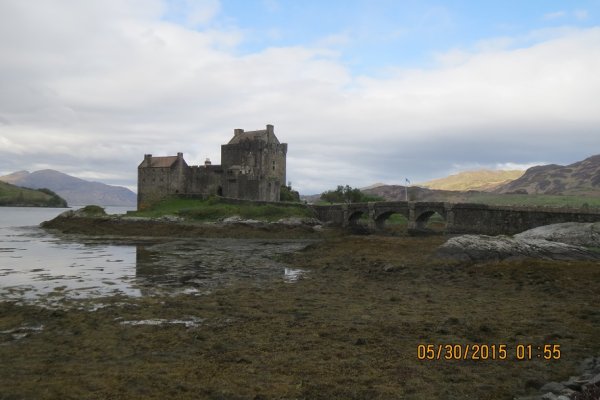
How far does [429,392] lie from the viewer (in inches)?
298

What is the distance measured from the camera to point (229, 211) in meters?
59.9

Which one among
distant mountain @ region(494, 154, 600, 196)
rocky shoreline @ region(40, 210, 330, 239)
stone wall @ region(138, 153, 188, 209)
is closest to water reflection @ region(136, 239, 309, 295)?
rocky shoreline @ region(40, 210, 330, 239)

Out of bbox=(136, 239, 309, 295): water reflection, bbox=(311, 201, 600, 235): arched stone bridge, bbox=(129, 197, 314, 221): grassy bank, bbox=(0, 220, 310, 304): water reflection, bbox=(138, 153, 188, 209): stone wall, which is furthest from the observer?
bbox=(138, 153, 188, 209): stone wall

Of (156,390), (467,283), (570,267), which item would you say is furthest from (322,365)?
(570,267)

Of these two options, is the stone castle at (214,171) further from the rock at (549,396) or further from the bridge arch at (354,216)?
the rock at (549,396)

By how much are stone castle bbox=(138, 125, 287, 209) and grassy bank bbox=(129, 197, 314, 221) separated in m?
6.87

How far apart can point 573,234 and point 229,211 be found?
40.9 metres

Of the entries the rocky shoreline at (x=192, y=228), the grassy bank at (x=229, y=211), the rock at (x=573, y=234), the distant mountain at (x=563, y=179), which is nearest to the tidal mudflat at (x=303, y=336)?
the rock at (x=573, y=234)

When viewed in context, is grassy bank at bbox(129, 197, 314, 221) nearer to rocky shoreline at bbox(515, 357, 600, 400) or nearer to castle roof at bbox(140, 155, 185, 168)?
castle roof at bbox(140, 155, 185, 168)

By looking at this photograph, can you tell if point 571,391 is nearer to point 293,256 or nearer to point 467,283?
point 467,283

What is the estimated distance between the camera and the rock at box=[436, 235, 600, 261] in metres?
23.8

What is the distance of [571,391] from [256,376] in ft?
16.9

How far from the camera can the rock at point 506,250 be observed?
935 inches

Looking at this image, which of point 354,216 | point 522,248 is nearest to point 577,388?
point 522,248
